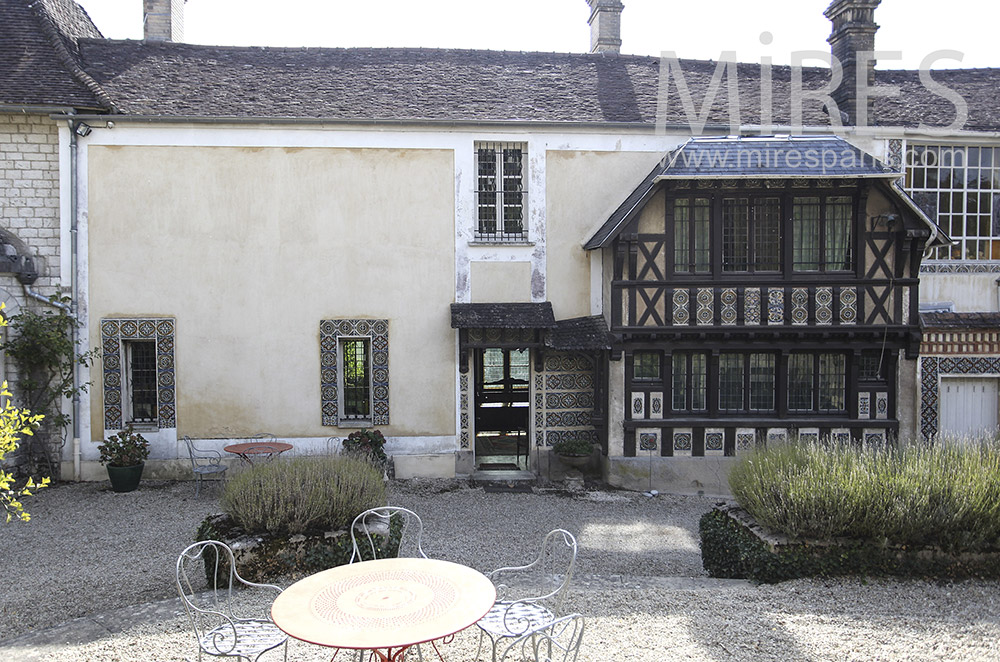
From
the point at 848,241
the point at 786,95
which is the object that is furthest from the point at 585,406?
the point at 786,95

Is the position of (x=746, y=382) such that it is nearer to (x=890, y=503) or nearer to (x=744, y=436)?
(x=744, y=436)

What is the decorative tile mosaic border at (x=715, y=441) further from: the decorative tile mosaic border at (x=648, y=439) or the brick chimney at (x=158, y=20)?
the brick chimney at (x=158, y=20)

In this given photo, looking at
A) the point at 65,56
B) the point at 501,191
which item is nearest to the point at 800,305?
the point at 501,191

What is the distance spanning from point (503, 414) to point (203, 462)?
17.4 ft

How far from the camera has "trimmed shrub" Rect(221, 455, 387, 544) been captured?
673 cm

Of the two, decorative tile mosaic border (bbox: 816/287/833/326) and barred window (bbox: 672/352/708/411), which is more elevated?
decorative tile mosaic border (bbox: 816/287/833/326)

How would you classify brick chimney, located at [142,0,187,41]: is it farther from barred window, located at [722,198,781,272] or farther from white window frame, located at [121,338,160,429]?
barred window, located at [722,198,781,272]

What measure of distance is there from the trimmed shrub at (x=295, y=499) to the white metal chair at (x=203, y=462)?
3501 millimetres

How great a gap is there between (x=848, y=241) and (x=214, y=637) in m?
10.4

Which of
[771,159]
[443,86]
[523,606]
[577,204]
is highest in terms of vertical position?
[443,86]

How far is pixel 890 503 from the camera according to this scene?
20.7 feet

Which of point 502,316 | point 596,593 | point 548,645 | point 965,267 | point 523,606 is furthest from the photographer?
point 965,267

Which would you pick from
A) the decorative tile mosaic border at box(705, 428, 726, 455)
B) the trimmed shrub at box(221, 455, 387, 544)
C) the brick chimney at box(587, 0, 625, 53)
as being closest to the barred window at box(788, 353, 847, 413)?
the decorative tile mosaic border at box(705, 428, 726, 455)

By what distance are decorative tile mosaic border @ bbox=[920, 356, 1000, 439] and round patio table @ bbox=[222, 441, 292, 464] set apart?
33.7ft
